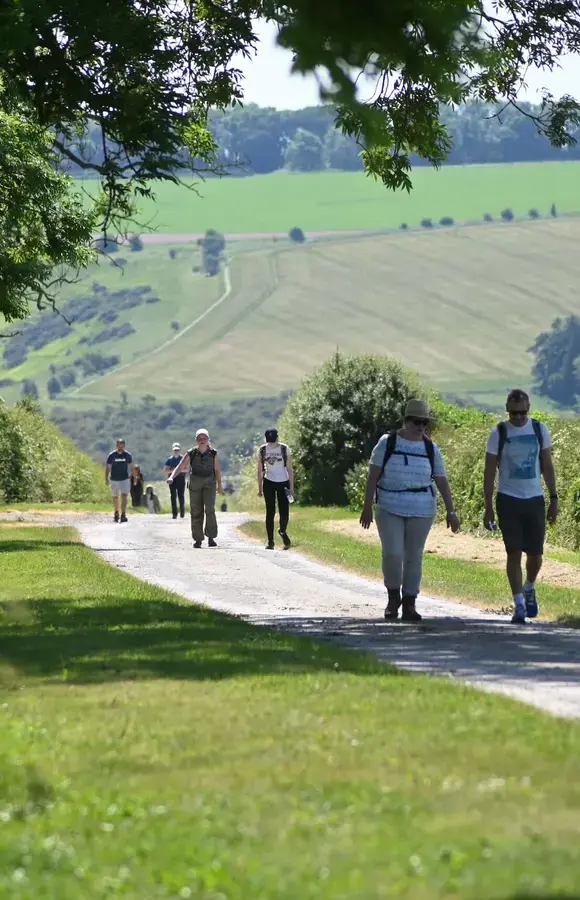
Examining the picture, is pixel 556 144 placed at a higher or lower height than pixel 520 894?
higher

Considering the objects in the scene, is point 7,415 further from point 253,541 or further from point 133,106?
point 133,106

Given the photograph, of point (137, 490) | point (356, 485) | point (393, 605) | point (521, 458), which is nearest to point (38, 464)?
point (137, 490)

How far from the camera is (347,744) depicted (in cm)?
807

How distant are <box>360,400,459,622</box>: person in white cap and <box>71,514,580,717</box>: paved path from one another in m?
0.59

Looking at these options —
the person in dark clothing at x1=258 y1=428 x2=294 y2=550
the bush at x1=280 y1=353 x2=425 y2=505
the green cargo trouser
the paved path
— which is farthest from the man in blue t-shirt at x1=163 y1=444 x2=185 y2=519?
the person in dark clothing at x1=258 y1=428 x2=294 y2=550

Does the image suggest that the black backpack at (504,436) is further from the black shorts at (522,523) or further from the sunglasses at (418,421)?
the sunglasses at (418,421)

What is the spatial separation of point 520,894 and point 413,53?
8.87ft

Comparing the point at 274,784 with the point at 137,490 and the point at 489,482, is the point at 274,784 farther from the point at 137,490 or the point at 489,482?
the point at 137,490

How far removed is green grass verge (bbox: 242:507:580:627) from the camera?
18.3 meters

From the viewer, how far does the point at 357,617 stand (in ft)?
55.5

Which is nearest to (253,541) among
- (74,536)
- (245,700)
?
(74,536)

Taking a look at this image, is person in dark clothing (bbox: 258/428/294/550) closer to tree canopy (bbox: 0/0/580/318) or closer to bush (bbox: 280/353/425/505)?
tree canopy (bbox: 0/0/580/318)

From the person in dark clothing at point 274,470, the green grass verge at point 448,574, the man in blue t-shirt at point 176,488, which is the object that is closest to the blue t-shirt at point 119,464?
the green grass verge at point 448,574

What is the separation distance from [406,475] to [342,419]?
36.6m
